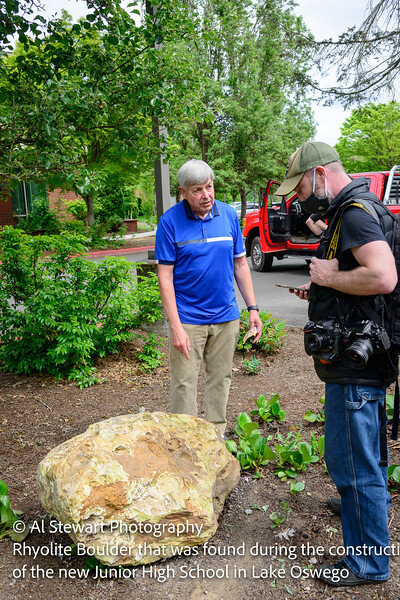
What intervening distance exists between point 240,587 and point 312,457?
1103 mm

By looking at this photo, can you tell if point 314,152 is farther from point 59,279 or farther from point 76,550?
point 59,279

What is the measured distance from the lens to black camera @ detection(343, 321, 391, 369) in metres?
2.01

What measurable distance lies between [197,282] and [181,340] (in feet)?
1.24

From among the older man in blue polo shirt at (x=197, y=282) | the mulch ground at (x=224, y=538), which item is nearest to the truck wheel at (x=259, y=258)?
the mulch ground at (x=224, y=538)

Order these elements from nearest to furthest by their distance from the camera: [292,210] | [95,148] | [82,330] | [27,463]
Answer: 1. [27,463]
2. [292,210]
3. [82,330]
4. [95,148]

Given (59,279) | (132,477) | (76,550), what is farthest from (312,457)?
(59,279)

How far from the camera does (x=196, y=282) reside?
3.15 m

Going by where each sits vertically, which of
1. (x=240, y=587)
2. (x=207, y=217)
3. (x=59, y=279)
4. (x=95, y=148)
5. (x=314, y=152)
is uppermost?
(x=95, y=148)

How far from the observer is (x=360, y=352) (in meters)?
1.99

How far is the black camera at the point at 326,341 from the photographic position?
215 cm

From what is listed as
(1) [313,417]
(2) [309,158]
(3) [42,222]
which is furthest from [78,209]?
(2) [309,158]

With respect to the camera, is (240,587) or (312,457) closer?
(240,587)

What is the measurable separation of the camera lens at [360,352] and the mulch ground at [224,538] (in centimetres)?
107

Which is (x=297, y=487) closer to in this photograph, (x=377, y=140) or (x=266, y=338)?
(x=266, y=338)
